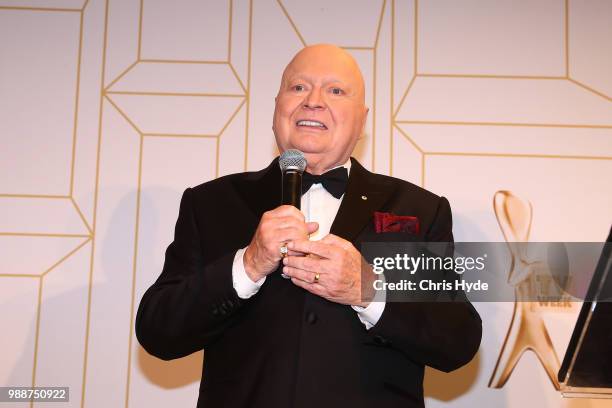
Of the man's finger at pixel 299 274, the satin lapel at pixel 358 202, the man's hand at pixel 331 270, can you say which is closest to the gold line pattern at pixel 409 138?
the satin lapel at pixel 358 202

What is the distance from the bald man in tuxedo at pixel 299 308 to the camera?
163cm

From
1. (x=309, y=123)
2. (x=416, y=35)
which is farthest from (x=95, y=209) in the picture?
(x=416, y=35)

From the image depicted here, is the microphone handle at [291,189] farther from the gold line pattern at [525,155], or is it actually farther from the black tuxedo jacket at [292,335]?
the gold line pattern at [525,155]

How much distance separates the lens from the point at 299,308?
69.9 inches

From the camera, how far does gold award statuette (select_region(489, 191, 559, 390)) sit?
110 inches

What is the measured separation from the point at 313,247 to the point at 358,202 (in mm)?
391

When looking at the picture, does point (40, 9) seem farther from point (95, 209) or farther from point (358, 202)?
point (358, 202)

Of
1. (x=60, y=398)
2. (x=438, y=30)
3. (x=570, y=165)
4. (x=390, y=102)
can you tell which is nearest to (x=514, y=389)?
(x=570, y=165)

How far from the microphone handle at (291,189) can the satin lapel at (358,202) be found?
0.24m

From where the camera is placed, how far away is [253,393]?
174 cm

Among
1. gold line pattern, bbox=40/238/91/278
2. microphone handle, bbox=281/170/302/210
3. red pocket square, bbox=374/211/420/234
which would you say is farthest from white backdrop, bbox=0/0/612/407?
microphone handle, bbox=281/170/302/210

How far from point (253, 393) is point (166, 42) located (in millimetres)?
1787

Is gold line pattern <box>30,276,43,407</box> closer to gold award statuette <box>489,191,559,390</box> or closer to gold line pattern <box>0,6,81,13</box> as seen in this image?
gold line pattern <box>0,6,81,13</box>

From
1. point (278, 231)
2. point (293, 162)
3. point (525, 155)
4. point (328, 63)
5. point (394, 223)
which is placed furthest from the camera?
point (525, 155)
